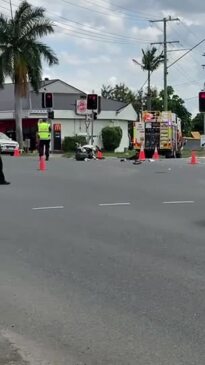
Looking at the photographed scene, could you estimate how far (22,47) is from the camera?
45.3 m

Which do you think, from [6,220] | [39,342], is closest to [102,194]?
[6,220]

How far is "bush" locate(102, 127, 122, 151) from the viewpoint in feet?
180

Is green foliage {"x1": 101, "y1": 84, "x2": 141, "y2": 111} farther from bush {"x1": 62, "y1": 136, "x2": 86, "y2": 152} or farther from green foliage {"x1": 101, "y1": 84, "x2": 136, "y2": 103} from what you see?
bush {"x1": 62, "y1": 136, "x2": 86, "y2": 152}

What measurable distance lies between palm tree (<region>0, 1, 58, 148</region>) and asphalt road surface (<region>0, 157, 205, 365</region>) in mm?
31787

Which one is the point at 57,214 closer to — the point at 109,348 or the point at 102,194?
the point at 102,194

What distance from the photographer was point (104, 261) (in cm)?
779

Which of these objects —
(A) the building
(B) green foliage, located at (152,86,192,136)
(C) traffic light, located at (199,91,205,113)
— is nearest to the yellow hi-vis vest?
(C) traffic light, located at (199,91,205,113)

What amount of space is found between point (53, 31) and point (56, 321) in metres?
42.4

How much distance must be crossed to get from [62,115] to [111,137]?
4.85 meters

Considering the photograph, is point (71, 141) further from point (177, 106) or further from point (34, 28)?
point (177, 106)

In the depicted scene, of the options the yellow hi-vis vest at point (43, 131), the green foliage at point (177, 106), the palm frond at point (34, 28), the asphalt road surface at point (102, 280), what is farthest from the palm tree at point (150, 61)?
the asphalt road surface at point (102, 280)

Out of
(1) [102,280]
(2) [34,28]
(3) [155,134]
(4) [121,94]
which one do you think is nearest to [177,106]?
(4) [121,94]

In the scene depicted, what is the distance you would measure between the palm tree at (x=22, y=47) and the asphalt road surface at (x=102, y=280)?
104ft

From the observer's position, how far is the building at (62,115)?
174 ft
